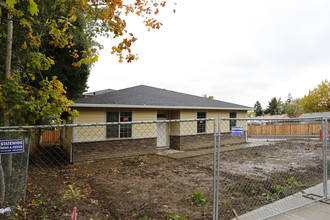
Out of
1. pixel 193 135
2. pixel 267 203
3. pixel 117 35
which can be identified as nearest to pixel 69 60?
pixel 117 35

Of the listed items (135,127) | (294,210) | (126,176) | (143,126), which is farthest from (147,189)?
(143,126)

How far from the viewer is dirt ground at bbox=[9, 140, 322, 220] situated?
4.29 metres

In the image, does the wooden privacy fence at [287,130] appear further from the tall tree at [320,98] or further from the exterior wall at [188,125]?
the tall tree at [320,98]

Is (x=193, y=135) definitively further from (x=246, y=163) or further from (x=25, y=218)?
(x=25, y=218)

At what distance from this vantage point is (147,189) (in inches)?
231

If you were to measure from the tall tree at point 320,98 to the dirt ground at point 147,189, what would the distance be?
3386 cm

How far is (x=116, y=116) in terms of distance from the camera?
1105 cm

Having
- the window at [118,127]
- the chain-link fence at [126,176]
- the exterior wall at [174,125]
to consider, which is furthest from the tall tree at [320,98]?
the window at [118,127]

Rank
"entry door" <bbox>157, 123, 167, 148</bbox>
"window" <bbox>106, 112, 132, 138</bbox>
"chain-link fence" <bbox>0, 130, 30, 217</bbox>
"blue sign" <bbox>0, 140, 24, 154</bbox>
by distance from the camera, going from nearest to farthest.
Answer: "blue sign" <bbox>0, 140, 24, 154</bbox>, "chain-link fence" <bbox>0, 130, 30, 217</bbox>, "window" <bbox>106, 112, 132, 138</bbox>, "entry door" <bbox>157, 123, 167, 148</bbox>

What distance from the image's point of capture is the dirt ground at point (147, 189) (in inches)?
169

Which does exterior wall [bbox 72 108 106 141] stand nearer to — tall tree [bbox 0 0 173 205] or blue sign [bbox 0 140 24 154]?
tall tree [bbox 0 0 173 205]

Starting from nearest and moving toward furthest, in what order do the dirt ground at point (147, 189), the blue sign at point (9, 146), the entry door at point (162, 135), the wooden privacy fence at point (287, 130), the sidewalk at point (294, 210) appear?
1. the blue sign at point (9, 146)
2. the sidewalk at point (294, 210)
3. the dirt ground at point (147, 189)
4. the wooden privacy fence at point (287, 130)
5. the entry door at point (162, 135)

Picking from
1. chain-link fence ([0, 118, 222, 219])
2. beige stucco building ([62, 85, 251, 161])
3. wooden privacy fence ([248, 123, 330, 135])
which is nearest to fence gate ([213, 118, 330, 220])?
wooden privacy fence ([248, 123, 330, 135])

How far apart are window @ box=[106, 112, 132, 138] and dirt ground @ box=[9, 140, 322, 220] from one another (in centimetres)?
181
